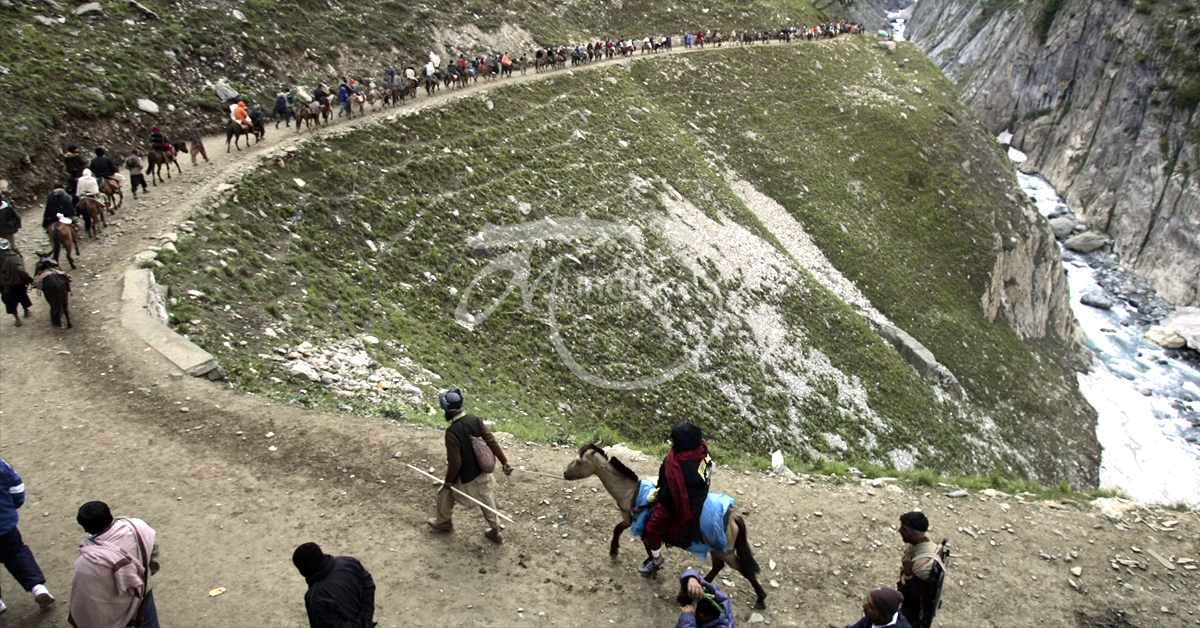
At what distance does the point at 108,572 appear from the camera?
7.70 metres

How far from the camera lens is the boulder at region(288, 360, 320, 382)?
16.5 m

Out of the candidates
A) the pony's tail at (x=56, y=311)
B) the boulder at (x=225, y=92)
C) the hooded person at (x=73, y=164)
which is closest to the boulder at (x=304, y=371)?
the pony's tail at (x=56, y=311)

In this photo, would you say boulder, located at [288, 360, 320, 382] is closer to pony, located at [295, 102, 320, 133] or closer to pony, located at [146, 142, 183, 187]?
pony, located at [146, 142, 183, 187]

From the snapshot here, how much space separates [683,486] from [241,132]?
2526 cm

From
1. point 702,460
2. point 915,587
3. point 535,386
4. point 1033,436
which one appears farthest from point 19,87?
point 1033,436

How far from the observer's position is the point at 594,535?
1167cm

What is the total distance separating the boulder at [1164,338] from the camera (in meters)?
55.1

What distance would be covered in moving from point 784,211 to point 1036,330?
21.3m

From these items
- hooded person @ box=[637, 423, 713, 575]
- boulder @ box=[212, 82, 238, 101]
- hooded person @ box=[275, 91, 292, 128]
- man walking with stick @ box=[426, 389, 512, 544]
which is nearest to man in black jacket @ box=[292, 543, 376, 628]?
man walking with stick @ box=[426, 389, 512, 544]

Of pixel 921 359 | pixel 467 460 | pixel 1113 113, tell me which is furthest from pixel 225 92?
pixel 1113 113

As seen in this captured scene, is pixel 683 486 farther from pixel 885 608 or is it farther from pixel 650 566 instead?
pixel 885 608

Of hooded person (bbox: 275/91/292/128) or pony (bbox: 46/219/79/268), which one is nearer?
pony (bbox: 46/219/79/268)

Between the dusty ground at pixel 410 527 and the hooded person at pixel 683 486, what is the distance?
56.5 inches

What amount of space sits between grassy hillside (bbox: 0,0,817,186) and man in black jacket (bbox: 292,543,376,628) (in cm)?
2341
